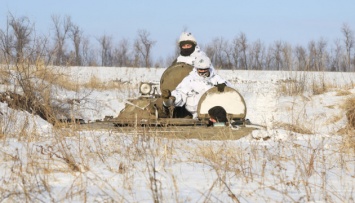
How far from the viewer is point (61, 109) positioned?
1382 cm

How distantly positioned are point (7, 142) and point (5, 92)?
490 cm

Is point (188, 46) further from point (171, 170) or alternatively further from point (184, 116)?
point (171, 170)

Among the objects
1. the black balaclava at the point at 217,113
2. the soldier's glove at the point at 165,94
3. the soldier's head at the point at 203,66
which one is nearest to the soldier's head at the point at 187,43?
the soldier's head at the point at 203,66

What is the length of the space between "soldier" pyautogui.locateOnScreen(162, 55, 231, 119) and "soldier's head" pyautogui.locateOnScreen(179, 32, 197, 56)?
1531mm

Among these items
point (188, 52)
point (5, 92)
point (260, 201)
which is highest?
point (188, 52)

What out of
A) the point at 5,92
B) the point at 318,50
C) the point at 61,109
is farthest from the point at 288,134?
the point at 318,50

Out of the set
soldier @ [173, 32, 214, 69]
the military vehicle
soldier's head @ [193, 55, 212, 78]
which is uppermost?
soldier @ [173, 32, 214, 69]

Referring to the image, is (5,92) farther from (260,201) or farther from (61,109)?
Answer: (260,201)


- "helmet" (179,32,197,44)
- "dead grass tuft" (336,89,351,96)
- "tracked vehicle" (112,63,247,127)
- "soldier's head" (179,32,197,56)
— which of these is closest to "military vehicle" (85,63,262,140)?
"tracked vehicle" (112,63,247,127)

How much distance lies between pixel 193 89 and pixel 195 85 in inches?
2.9

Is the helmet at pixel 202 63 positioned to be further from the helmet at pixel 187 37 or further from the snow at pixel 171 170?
the snow at pixel 171 170

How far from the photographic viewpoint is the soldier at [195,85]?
965 centimetres

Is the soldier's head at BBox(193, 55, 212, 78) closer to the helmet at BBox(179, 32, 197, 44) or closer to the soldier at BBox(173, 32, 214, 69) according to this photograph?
the soldier at BBox(173, 32, 214, 69)

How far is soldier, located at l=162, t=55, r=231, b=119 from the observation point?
965cm
